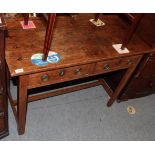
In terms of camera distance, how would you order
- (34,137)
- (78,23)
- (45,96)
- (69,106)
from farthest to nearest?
(69,106) < (45,96) < (34,137) < (78,23)

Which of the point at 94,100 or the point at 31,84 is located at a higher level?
the point at 31,84

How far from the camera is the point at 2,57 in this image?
1.06m

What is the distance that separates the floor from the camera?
173 centimetres

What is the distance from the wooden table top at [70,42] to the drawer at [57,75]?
7 cm

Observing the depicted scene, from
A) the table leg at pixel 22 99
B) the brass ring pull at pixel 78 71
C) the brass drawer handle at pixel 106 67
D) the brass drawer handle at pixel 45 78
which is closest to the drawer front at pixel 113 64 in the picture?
the brass drawer handle at pixel 106 67

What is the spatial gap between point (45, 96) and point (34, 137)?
0.36 metres

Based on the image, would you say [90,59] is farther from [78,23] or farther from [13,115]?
[13,115]

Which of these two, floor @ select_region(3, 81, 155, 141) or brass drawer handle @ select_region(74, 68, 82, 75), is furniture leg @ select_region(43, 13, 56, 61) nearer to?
brass drawer handle @ select_region(74, 68, 82, 75)

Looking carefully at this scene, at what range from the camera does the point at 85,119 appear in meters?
1.88

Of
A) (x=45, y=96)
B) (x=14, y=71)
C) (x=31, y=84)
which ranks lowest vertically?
(x=45, y=96)

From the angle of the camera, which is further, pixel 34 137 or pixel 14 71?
pixel 34 137

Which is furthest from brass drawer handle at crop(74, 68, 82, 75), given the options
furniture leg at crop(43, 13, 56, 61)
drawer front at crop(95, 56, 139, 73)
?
furniture leg at crop(43, 13, 56, 61)

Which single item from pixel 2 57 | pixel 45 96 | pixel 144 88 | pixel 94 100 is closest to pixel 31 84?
pixel 2 57

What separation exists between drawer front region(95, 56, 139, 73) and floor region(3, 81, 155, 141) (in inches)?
24.3
